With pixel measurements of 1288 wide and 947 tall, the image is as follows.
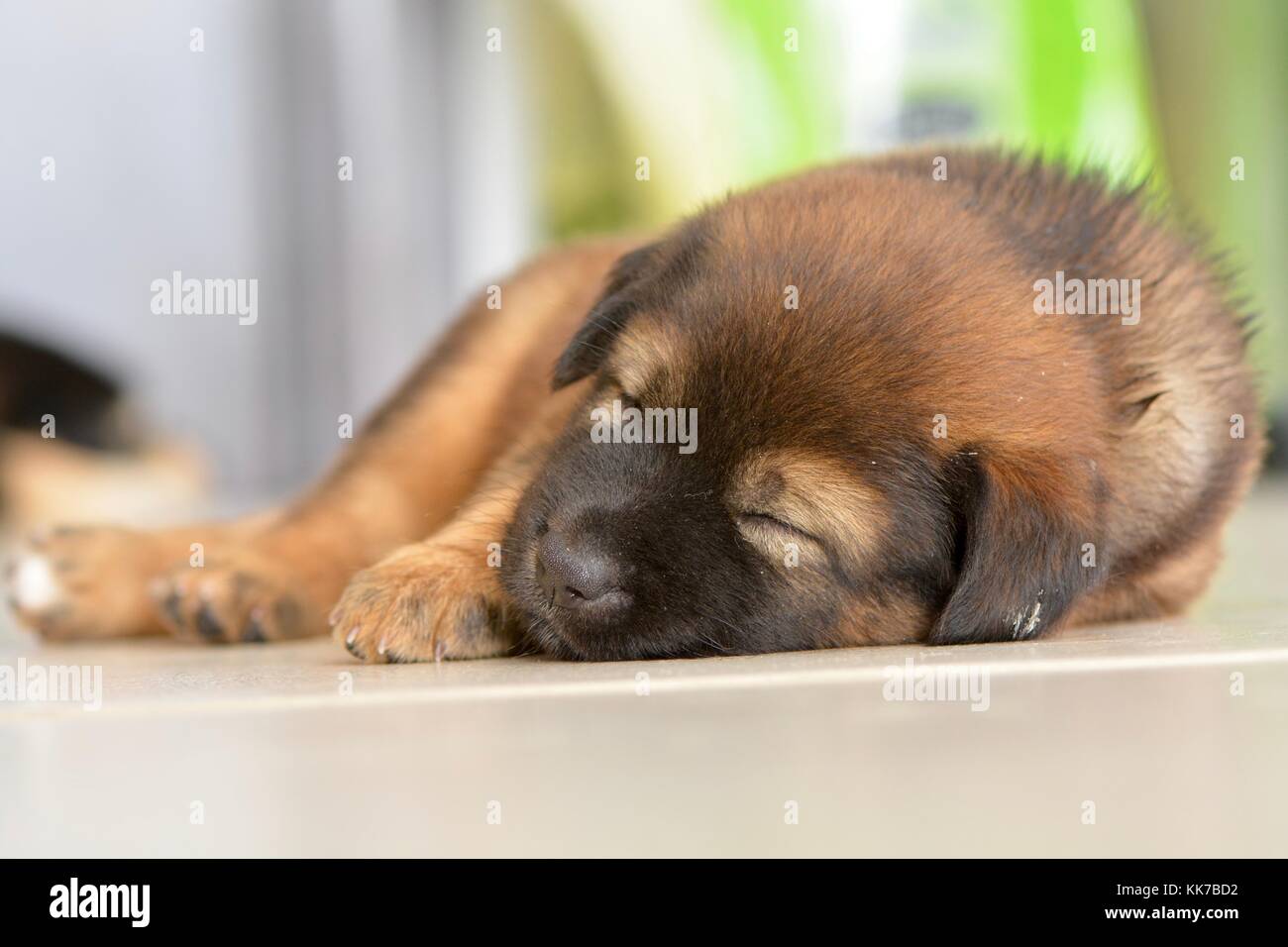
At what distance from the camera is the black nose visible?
2.67 metres

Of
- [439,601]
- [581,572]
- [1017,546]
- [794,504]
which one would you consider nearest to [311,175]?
[439,601]

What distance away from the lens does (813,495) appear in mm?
2623

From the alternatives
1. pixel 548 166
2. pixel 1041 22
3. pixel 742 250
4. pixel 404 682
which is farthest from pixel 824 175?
pixel 548 166

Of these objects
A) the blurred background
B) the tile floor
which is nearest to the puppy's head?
the tile floor

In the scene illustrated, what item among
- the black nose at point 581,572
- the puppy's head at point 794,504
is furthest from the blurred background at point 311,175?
the black nose at point 581,572

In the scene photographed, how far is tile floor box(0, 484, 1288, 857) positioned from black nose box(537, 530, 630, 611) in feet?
0.53

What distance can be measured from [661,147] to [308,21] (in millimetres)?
4193

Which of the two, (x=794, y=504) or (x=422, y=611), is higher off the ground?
(x=794, y=504)

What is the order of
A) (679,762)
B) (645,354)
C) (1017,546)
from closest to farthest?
(679,762)
(1017,546)
(645,354)

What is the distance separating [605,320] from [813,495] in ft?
2.40

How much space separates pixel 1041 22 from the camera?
8820 mm

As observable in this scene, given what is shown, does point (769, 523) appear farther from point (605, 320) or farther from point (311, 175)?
point (311, 175)

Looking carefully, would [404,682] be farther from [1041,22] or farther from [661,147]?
[1041,22]
